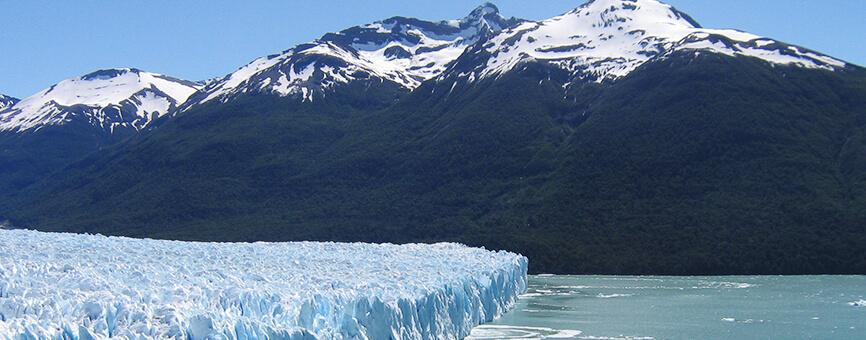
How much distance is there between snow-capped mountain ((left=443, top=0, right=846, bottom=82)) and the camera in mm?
115500

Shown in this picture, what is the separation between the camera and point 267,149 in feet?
406

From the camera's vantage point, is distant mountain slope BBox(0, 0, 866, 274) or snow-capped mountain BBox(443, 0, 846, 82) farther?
snow-capped mountain BBox(443, 0, 846, 82)

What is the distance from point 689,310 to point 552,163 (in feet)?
183

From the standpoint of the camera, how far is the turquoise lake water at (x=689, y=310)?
31781mm

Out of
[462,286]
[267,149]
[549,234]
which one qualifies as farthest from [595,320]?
[267,149]

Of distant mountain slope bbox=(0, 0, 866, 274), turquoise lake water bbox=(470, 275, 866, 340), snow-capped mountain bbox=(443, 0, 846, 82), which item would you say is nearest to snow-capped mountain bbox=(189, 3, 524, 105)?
distant mountain slope bbox=(0, 0, 866, 274)

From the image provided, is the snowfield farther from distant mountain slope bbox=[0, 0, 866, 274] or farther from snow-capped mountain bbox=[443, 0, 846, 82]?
snow-capped mountain bbox=[443, 0, 846, 82]

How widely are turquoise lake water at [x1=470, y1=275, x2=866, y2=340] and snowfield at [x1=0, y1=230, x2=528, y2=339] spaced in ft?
9.66

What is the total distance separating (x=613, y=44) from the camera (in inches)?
5477

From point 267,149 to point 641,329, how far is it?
3781 inches

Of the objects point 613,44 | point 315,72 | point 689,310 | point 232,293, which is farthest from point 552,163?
point 232,293

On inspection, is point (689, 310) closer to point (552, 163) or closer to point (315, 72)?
point (552, 163)

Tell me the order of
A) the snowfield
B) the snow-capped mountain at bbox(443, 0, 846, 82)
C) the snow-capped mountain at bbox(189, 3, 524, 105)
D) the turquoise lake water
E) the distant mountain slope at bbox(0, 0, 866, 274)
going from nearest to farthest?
the snowfield, the turquoise lake water, the distant mountain slope at bbox(0, 0, 866, 274), the snow-capped mountain at bbox(443, 0, 846, 82), the snow-capped mountain at bbox(189, 3, 524, 105)

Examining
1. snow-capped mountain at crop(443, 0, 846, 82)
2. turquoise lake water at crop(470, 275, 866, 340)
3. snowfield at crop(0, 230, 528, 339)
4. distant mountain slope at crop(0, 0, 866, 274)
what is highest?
snow-capped mountain at crop(443, 0, 846, 82)
